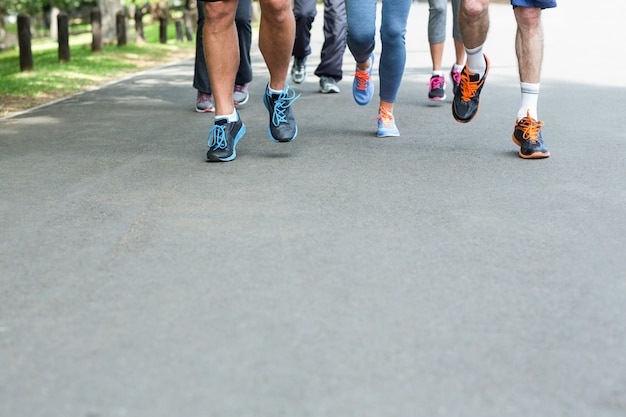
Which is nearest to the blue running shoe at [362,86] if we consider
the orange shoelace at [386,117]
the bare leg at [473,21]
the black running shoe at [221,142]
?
the orange shoelace at [386,117]

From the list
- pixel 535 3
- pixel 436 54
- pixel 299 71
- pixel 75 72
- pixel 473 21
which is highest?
pixel 535 3

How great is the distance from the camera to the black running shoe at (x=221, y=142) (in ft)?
18.1

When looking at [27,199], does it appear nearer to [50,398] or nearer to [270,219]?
[270,219]

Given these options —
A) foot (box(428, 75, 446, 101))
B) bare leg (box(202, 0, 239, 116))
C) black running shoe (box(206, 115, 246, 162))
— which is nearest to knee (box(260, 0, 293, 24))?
bare leg (box(202, 0, 239, 116))

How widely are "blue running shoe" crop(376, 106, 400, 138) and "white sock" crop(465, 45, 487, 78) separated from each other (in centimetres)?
70

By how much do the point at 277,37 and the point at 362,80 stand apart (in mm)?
1157

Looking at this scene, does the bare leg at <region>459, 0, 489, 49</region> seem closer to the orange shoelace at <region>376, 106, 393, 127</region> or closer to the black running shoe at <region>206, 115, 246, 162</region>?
the orange shoelace at <region>376, 106, 393, 127</region>

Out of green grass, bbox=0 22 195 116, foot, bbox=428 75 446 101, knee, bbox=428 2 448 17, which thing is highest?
knee, bbox=428 2 448 17

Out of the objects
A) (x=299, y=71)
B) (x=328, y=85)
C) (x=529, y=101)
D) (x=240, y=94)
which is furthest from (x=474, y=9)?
(x=299, y=71)

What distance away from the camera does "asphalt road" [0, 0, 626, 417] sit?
8.02 feet

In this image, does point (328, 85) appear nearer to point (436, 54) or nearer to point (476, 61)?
point (436, 54)

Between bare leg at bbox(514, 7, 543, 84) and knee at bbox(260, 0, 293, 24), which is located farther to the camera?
bare leg at bbox(514, 7, 543, 84)

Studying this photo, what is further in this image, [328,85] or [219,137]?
[328,85]

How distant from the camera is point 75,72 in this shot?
12.3 m
